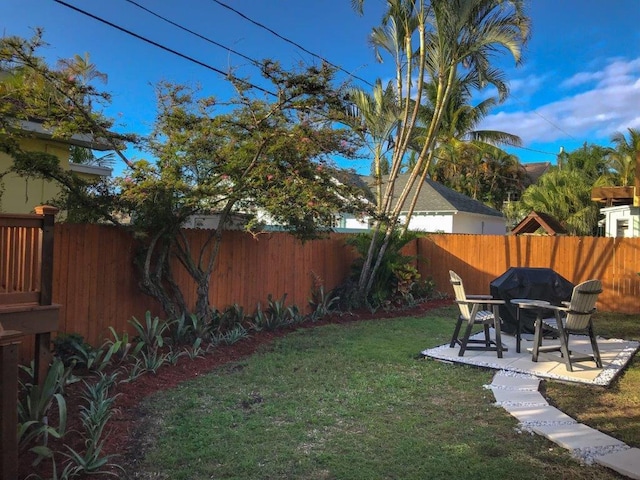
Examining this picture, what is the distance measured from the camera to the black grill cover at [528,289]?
7719 mm

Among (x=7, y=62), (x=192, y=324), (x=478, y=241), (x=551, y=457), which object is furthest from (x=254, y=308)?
(x=478, y=241)

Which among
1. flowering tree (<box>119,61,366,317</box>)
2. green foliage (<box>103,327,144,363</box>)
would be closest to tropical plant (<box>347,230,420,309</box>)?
flowering tree (<box>119,61,366,317</box>)

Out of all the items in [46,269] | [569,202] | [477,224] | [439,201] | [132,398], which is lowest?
[132,398]

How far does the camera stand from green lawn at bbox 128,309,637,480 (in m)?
3.10

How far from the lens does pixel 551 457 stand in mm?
3264

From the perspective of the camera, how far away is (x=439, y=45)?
10.0 meters

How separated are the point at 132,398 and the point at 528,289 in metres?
6.25

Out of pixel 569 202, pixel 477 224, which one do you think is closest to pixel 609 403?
pixel 477 224

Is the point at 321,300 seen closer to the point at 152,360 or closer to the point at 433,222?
the point at 152,360

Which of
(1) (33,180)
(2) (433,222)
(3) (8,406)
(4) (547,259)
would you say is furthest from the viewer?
(2) (433,222)

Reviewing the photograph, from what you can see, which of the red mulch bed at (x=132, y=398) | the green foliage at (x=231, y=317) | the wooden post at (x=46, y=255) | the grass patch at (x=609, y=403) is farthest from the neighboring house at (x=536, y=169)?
the wooden post at (x=46, y=255)

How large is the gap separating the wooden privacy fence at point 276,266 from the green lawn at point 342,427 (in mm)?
1752

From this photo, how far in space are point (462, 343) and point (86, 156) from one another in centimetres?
830

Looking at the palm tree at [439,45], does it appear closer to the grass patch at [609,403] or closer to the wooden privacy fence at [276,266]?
the wooden privacy fence at [276,266]
